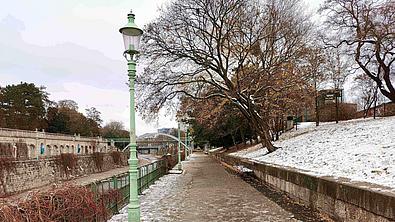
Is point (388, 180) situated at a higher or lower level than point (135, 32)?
lower

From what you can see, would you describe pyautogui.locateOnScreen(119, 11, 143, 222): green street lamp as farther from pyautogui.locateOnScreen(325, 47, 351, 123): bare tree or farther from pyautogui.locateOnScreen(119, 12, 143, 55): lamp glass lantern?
pyautogui.locateOnScreen(325, 47, 351, 123): bare tree

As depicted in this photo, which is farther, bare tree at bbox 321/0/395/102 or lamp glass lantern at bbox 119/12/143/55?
bare tree at bbox 321/0/395/102

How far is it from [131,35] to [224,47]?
14.6 meters

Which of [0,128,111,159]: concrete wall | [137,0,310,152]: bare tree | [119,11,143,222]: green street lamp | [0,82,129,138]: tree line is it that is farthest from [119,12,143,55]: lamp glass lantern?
[0,82,129,138]: tree line

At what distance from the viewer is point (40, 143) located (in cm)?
5569

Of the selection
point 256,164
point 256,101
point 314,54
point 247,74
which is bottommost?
point 256,164

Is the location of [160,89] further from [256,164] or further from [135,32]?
[135,32]

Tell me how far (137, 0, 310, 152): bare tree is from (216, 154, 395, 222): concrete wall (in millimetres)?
8903

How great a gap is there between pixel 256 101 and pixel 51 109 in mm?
68860

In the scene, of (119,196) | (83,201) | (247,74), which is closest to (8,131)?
(247,74)

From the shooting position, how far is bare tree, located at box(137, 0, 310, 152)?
19016 mm

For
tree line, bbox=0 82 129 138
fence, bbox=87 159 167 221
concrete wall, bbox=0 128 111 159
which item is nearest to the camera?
fence, bbox=87 159 167 221

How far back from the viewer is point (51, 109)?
81.2 meters

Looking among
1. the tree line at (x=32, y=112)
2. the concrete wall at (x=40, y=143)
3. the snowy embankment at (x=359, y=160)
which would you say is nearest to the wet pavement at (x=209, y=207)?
the snowy embankment at (x=359, y=160)
